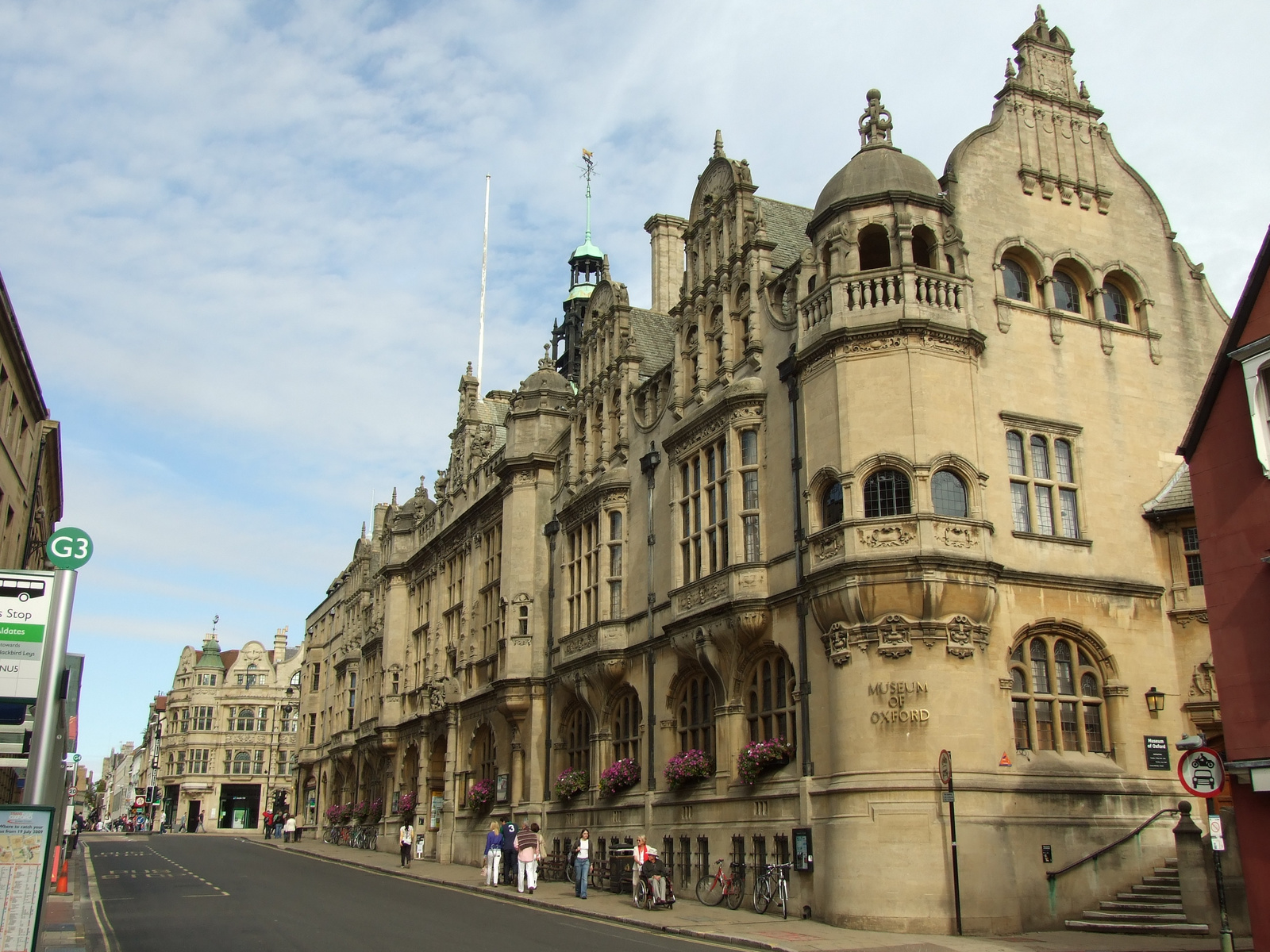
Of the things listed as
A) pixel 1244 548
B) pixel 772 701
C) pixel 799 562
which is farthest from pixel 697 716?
pixel 1244 548

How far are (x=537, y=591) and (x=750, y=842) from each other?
17.1m

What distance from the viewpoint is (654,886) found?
26.1 m

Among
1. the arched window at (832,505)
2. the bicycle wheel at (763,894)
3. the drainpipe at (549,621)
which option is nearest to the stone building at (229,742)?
the drainpipe at (549,621)

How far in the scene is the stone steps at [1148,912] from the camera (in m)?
21.5

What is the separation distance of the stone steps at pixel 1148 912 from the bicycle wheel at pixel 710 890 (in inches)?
304

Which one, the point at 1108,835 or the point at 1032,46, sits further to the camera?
the point at 1032,46

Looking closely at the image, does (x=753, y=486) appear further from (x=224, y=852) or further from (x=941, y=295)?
(x=224, y=852)

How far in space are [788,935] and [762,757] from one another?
5435mm

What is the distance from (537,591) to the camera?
4222 cm

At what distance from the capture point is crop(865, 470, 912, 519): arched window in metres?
25.0

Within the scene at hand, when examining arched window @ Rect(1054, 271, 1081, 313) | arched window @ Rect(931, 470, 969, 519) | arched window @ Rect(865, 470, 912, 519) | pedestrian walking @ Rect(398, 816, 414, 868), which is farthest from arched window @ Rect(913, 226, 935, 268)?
pedestrian walking @ Rect(398, 816, 414, 868)

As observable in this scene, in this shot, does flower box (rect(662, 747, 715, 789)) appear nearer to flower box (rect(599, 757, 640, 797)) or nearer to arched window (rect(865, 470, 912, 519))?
flower box (rect(599, 757, 640, 797))

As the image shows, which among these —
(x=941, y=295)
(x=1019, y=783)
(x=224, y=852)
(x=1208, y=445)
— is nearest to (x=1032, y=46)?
(x=941, y=295)

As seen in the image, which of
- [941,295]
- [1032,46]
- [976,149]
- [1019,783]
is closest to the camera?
[1019,783]
